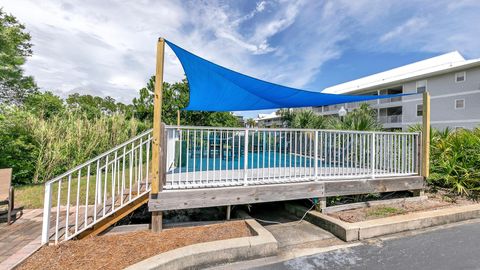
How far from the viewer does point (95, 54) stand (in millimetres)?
8938

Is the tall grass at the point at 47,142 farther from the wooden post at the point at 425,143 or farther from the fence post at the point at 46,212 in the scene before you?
the wooden post at the point at 425,143

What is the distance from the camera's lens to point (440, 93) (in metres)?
20.0

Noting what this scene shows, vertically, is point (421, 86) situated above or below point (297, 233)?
above

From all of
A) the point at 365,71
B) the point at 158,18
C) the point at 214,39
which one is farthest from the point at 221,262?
the point at 365,71

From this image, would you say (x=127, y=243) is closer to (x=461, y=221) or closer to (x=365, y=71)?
(x=461, y=221)

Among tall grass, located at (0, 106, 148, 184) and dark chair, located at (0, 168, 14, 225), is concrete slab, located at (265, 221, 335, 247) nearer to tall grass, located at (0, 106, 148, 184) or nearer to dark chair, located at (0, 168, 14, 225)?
dark chair, located at (0, 168, 14, 225)

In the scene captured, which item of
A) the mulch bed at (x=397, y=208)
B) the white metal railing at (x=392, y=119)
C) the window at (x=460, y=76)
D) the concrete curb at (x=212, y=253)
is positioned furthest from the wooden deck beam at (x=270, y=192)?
the white metal railing at (x=392, y=119)

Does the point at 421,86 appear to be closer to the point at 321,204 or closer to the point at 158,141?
the point at 321,204

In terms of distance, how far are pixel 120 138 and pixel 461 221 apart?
420 inches

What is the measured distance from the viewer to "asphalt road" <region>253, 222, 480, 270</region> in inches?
110

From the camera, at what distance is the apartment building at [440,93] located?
58.2 ft

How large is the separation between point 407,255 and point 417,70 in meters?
31.8

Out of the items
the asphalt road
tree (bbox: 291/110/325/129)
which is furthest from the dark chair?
tree (bbox: 291/110/325/129)

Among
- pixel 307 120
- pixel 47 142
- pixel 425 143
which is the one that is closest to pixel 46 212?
pixel 47 142
